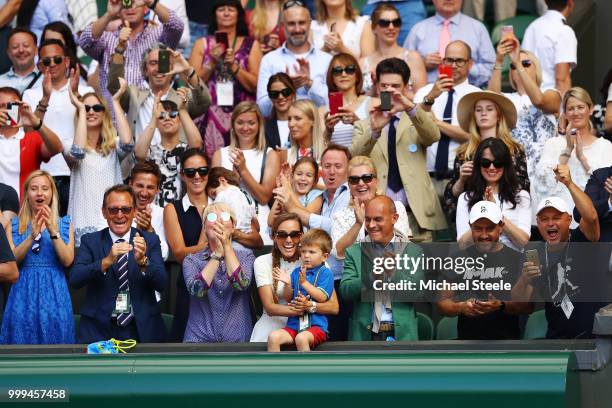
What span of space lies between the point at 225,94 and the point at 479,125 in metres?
2.67

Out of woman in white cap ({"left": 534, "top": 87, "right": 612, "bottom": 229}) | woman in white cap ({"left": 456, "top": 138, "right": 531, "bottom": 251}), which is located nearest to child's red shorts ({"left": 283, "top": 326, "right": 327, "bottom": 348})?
woman in white cap ({"left": 456, "top": 138, "right": 531, "bottom": 251})

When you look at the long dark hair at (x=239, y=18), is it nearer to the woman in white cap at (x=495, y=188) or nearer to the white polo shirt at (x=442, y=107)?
the white polo shirt at (x=442, y=107)

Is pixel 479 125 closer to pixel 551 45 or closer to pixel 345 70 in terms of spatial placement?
pixel 345 70

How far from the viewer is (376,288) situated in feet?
34.6

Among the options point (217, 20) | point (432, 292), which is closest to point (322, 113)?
point (217, 20)

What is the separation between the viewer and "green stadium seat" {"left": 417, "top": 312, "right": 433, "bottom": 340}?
11.3 meters

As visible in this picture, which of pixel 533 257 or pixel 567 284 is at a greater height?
pixel 533 257

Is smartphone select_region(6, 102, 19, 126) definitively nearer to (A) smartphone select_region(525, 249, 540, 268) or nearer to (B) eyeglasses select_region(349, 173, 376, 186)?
(B) eyeglasses select_region(349, 173, 376, 186)

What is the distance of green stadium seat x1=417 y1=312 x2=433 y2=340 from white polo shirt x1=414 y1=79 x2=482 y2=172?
2069 millimetres

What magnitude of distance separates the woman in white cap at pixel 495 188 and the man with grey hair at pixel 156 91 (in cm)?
285

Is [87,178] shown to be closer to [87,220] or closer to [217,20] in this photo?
[87,220]

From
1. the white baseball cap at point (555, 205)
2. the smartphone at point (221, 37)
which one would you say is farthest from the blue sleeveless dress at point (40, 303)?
the white baseball cap at point (555, 205)

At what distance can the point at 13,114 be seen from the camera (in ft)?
43.0

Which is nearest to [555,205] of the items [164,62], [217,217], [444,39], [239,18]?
[217,217]
